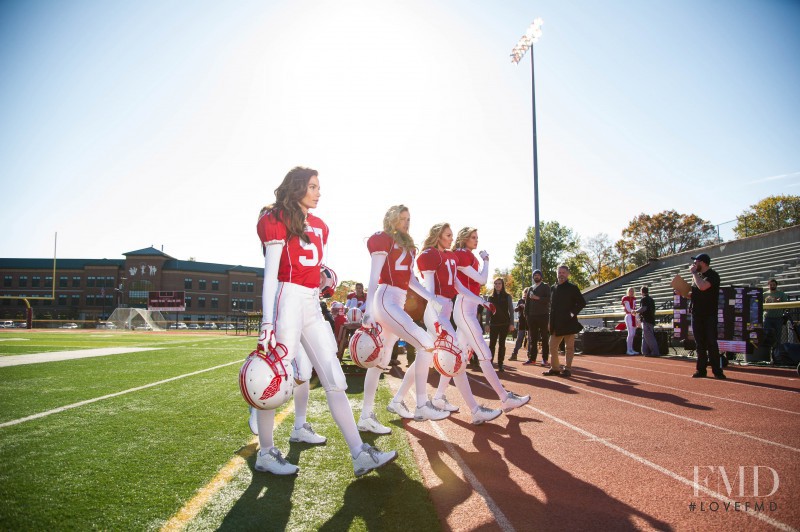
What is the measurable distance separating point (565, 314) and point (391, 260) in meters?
5.78

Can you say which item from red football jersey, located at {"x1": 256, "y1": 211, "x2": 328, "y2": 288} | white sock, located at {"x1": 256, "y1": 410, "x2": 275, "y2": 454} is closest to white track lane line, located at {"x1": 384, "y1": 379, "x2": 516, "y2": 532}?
white sock, located at {"x1": 256, "y1": 410, "x2": 275, "y2": 454}

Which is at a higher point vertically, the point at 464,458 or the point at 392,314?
the point at 392,314

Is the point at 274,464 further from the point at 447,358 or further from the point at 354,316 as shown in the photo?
the point at 354,316

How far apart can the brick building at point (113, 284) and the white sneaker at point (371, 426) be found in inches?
3049

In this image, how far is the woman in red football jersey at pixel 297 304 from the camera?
337 centimetres

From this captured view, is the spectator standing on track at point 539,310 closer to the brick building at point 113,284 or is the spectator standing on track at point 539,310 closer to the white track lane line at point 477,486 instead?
the white track lane line at point 477,486

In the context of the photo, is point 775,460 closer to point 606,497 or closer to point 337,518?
point 606,497

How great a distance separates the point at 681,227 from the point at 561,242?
629 inches

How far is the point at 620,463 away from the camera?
3.89m

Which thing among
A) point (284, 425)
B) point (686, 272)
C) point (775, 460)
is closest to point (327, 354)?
point (284, 425)

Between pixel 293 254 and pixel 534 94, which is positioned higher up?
pixel 534 94

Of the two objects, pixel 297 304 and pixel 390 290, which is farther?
pixel 390 290

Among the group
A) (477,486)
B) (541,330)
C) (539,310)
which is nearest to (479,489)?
(477,486)

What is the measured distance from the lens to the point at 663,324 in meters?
19.8
